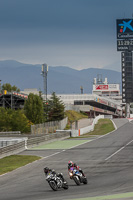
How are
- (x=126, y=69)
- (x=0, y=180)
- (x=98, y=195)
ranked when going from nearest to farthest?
(x=98, y=195) < (x=0, y=180) < (x=126, y=69)

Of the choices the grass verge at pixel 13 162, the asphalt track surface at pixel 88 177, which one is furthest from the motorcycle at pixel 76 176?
the grass verge at pixel 13 162

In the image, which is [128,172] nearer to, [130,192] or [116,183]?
[116,183]

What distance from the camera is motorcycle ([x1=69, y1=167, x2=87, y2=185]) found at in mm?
Answer: 18484

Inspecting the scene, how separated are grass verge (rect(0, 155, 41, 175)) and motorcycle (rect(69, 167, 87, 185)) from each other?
8479 millimetres

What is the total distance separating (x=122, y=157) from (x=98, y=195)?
16755 millimetres

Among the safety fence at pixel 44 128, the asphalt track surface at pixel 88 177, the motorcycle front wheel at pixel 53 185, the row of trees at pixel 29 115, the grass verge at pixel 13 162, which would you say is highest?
the row of trees at pixel 29 115

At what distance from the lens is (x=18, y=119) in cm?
7212

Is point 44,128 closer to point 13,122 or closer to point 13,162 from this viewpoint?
point 13,122

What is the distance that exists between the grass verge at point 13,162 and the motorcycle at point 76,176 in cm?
848

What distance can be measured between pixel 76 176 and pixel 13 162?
45.1 feet

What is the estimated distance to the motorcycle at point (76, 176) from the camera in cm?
1848

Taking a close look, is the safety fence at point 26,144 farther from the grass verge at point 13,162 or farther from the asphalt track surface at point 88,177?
the asphalt track surface at point 88,177

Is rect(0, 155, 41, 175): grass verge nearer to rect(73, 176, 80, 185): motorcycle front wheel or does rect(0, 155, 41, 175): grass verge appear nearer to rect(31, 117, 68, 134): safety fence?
rect(73, 176, 80, 185): motorcycle front wheel

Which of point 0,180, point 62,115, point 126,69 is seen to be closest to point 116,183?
point 0,180
